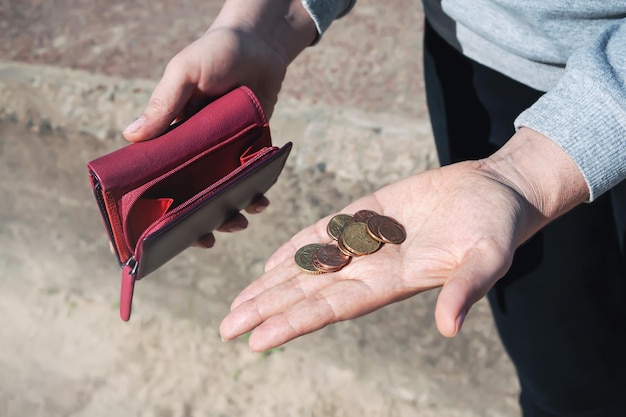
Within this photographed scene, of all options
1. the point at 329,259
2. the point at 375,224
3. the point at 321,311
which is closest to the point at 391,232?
the point at 375,224

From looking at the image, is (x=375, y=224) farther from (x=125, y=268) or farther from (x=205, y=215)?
(x=125, y=268)

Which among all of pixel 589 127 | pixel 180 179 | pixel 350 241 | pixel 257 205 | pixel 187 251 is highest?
pixel 180 179

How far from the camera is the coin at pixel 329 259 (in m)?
1.74

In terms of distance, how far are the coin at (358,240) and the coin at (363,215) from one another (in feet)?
0.05

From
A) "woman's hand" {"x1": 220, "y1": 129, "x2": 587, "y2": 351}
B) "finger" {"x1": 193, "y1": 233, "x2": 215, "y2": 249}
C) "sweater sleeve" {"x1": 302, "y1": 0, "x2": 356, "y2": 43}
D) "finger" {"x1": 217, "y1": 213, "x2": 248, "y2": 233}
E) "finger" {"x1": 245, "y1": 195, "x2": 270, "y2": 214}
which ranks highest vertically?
"sweater sleeve" {"x1": 302, "y1": 0, "x2": 356, "y2": 43}

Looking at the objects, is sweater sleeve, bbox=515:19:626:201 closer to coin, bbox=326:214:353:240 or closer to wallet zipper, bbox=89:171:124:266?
coin, bbox=326:214:353:240

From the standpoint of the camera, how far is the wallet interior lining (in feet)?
6.02

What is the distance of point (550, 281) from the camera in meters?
2.08

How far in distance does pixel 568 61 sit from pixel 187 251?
221cm

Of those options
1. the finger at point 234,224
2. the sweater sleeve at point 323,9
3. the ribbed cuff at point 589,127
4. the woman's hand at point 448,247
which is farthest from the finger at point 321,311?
the sweater sleeve at point 323,9

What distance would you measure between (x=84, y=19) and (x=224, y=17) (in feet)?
9.19

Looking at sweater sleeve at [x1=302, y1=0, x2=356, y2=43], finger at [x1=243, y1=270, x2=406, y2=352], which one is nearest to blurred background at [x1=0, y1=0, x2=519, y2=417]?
finger at [x1=243, y1=270, x2=406, y2=352]

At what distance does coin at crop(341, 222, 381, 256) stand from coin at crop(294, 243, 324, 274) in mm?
86

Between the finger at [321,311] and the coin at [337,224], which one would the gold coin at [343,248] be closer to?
the coin at [337,224]
